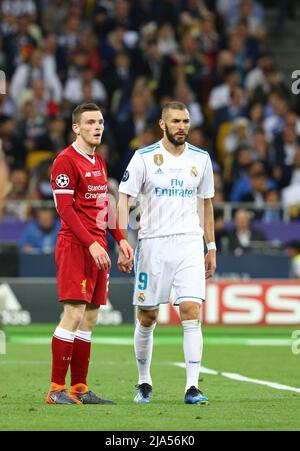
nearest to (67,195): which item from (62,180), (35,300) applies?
(62,180)

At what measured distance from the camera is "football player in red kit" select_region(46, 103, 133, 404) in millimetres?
10500

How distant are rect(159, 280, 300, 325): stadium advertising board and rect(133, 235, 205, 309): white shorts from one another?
9.47m

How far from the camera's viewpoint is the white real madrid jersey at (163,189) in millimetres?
10992

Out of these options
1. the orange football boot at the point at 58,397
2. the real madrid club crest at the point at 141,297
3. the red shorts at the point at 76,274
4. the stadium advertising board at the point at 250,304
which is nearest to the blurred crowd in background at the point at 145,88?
the stadium advertising board at the point at 250,304

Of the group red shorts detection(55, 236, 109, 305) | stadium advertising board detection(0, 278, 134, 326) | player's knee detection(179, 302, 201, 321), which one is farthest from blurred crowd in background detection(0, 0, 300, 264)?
player's knee detection(179, 302, 201, 321)

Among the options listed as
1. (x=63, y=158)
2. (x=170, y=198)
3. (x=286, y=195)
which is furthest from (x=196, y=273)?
(x=286, y=195)

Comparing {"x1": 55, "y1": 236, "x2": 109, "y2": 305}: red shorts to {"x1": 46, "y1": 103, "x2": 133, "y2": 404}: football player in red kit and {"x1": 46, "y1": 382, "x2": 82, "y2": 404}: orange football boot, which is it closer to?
{"x1": 46, "y1": 103, "x2": 133, "y2": 404}: football player in red kit

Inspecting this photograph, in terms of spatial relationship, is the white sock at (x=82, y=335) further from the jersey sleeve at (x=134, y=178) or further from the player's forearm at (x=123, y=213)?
the jersey sleeve at (x=134, y=178)

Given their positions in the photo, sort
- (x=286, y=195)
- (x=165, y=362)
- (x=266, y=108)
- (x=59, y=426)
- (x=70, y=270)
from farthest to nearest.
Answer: (x=266, y=108) → (x=286, y=195) → (x=165, y=362) → (x=70, y=270) → (x=59, y=426)

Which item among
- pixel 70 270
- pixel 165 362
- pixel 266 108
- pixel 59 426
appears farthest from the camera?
pixel 266 108

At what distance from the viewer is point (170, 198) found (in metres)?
11.0

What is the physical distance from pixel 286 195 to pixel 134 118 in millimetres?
3241

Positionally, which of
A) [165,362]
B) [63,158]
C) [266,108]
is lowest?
[165,362]

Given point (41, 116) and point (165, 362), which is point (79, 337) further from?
point (41, 116)
